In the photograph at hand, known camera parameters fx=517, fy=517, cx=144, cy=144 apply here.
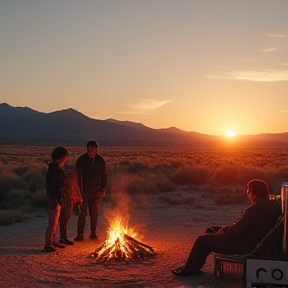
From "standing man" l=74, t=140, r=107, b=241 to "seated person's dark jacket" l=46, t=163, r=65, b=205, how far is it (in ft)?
3.19

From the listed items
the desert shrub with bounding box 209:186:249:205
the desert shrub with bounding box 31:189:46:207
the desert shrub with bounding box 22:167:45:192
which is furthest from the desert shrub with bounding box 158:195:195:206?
the desert shrub with bounding box 22:167:45:192

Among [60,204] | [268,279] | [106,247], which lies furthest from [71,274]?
[268,279]

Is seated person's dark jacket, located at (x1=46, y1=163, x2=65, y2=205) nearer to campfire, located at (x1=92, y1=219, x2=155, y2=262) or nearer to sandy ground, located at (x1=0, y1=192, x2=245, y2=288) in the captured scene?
sandy ground, located at (x1=0, y1=192, x2=245, y2=288)

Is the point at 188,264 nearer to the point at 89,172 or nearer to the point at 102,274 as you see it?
A: the point at 102,274

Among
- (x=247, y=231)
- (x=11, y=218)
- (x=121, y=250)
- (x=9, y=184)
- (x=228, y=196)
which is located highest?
(x=247, y=231)

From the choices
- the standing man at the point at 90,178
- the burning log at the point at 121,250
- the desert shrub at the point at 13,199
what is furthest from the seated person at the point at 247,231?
the desert shrub at the point at 13,199

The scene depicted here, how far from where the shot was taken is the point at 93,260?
29.6ft

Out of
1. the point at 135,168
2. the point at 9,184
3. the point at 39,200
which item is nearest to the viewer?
the point at 39,200

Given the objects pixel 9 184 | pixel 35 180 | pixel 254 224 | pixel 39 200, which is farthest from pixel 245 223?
pixel 35 180

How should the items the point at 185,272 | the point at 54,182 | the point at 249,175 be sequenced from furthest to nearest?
1. the point at 249,175
2. the point at 54,182
3. the point at 185,272

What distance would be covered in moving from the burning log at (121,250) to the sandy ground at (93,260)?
148 millimetres

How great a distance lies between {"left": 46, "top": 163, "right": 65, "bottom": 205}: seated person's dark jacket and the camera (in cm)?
946

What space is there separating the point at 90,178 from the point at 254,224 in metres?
4.42

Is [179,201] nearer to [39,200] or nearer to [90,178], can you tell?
[39,200]
